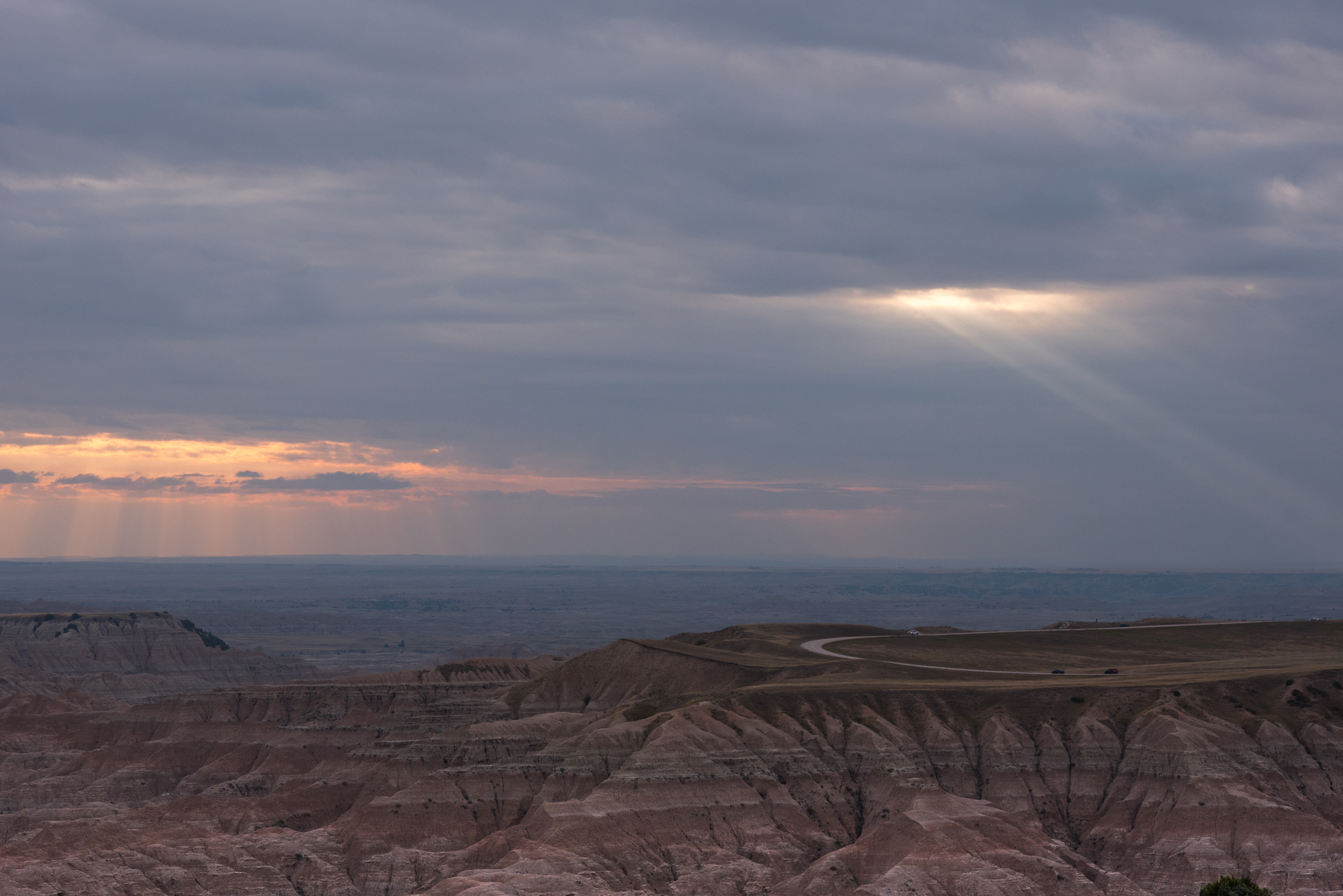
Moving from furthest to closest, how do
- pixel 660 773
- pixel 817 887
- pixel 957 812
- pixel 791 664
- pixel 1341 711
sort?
pixel 791 664 → pixel 1341 711 → pixel 660 773 → pixel 957 812 → pixel 817 887

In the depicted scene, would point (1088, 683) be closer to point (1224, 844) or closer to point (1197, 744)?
point (1197, 744)

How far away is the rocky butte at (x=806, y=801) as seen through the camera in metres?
119

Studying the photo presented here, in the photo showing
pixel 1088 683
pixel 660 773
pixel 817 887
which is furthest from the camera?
pixel 1088 683

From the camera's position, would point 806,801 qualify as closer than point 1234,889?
No

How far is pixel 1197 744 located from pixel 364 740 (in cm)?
11043

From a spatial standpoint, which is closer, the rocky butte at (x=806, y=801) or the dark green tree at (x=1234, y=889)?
the dark green tree at (x=1234, y=889)

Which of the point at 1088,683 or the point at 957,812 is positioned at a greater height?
the point at 1088,683

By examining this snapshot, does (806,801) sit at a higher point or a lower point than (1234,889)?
lower

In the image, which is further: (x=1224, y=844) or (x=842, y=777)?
(x=842, y=777)

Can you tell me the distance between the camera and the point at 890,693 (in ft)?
518

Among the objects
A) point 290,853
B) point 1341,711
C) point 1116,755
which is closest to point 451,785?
point 290,853

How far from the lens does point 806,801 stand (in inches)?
5497

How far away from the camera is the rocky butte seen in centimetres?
11944

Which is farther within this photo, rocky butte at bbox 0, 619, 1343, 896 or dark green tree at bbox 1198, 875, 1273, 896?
rocky butte at bbox 0, 619, 1343, 896
